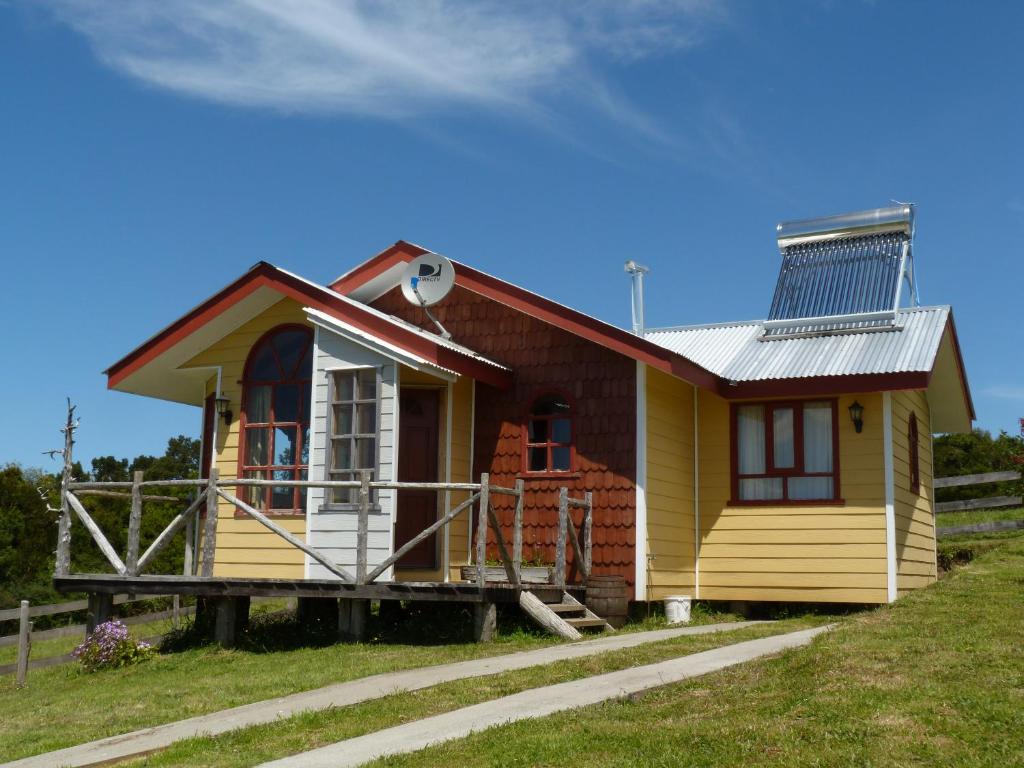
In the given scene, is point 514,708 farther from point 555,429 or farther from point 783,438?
point 783,438

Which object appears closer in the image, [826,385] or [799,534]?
[826,385]

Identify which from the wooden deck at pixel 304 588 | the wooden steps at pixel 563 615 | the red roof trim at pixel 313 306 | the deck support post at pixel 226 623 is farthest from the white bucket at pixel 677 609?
the deck support post at pixel 226 623

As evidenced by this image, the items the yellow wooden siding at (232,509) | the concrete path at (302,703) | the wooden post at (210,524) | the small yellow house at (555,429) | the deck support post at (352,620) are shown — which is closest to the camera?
the concrete path at (302,703)

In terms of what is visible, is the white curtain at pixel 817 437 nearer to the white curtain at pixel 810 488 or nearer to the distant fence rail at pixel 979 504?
the white curtain at pixel 810 488

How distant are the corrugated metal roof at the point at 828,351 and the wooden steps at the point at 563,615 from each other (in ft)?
13.1

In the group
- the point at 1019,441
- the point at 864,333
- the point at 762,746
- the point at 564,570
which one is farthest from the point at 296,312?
the point at 1019,441

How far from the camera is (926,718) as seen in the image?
727 cm

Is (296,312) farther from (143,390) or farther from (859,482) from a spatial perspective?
(859,482)

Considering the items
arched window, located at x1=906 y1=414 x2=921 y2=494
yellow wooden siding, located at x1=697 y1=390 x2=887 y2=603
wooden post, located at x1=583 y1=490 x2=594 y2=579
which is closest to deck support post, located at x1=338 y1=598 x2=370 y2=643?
wooden post, located at x1=583 y1=490 x2=594 y2=579

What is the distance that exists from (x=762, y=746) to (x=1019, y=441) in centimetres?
2220

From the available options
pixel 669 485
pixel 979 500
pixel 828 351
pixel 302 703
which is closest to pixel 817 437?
pixel 828 351

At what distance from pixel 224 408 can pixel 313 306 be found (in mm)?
2308

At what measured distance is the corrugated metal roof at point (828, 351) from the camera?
1555cm

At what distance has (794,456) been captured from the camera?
637 inches
